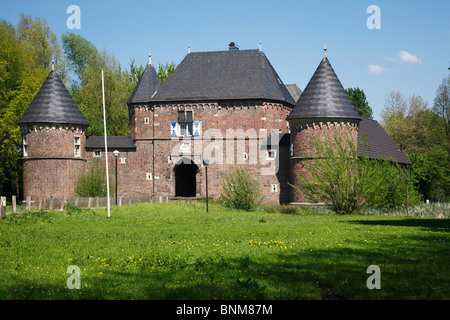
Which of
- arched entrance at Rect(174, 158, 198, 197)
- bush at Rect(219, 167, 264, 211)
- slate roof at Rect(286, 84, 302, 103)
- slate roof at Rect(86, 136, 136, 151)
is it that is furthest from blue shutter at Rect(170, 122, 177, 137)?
slate roof at Rect(286, 84, 302, 103)

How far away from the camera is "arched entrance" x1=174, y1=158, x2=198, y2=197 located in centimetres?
4541

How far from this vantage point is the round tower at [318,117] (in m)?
37.1

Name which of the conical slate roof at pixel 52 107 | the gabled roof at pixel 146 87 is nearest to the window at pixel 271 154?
the gabled roof at pixel 146 87

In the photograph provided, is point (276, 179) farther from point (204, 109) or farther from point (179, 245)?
point (179, 245)

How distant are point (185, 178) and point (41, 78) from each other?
51.8 feet

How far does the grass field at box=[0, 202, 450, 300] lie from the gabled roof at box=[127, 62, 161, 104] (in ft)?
91.9

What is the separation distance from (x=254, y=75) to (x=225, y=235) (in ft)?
97.9

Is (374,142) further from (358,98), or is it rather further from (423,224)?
(358,98)

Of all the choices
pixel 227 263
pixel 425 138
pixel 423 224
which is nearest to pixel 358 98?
pixel 425 138

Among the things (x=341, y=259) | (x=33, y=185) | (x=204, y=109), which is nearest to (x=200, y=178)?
(x=204, y=109)

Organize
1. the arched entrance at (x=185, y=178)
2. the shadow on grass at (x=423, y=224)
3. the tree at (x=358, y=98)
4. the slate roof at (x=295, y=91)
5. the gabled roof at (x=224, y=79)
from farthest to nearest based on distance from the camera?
1. the tree at (x=358, y=98)
2. the slate roof at (x=295, y=91)
3. the arched entrance at (x=185, y=178)
4. the gabled roof at (x=224, y=79)
5. the shadow on grass at (x=423, y=224)

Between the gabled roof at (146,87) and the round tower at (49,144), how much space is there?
5.79m

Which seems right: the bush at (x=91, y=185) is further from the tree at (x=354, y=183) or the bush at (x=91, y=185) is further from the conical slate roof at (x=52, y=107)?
the tree at (x=354, y=183)

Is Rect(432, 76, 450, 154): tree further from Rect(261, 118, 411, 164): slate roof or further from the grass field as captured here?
the grass field
